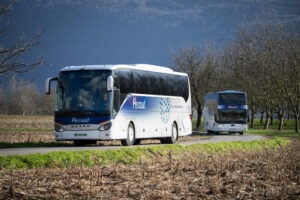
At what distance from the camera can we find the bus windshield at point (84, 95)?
2725 cm

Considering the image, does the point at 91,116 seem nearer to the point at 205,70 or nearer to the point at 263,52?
the point at 263,52

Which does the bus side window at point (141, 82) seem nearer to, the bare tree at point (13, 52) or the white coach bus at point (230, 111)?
the bare tree at point (13, 52)

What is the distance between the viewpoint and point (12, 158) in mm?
16953

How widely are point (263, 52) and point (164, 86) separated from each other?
44.9 metres

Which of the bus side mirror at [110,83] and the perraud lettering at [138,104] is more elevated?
the bus side mirror at [110,83]

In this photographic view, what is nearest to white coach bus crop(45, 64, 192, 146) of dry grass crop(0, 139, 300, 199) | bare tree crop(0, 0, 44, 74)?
bare tree crop(0, 0, 44, 74)

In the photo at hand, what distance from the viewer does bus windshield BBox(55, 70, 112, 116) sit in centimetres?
2725

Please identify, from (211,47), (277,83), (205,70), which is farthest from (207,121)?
(211,47)

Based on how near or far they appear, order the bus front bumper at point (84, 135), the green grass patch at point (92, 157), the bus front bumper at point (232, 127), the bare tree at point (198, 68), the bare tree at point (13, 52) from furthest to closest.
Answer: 1. the bare tree at point (198, 68)
2. the bus front bumper at point (232, 127)
3. the bus front bumper at point (84, 135)
4. the bare tree at point (13, 52)
5. the green grass patch at point (92, 157)

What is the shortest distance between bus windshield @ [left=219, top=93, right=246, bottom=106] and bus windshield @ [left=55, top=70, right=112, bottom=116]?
28.2m

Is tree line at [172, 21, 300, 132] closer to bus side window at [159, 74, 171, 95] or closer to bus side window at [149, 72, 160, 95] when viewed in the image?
bus side window at [159, 74, 171, 95]

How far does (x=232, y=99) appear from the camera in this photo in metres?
54.8

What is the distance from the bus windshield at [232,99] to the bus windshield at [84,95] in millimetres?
28225

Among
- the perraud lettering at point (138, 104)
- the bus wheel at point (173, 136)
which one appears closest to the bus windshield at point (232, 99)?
the bus wheel at point (173, 136)
